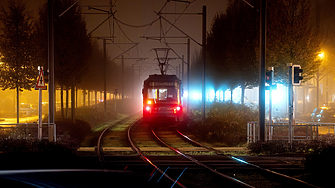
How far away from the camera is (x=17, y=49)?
22812 mm

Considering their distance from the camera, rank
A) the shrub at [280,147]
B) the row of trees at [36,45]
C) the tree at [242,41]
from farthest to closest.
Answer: the tree at [242,41] < the row of trees at [36,45] < the shrub at [280,147]

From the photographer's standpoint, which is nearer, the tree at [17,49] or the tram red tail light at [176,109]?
the tree at [17,49]

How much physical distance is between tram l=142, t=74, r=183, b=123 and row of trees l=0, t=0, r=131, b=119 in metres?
5.18

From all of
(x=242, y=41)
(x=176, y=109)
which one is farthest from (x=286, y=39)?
(x=176, y=109)

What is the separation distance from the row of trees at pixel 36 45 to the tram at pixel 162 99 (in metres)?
5.18

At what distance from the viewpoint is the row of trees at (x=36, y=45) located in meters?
22.7

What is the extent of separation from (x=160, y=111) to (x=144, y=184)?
23.3 m

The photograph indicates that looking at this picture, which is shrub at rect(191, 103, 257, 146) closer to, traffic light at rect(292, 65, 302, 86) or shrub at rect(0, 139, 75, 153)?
traffic light at rect(292, 65, 302, 86)

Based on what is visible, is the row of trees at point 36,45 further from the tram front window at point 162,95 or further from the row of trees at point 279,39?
the row of trees at point 279,39

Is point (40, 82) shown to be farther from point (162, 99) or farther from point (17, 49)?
point (162, 99)

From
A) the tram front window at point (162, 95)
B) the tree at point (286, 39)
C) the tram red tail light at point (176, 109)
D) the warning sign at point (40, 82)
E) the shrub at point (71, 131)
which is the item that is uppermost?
the tree at point (286, 39)

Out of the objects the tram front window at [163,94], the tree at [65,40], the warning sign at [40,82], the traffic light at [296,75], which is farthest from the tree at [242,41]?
the warning sign at [40,82]

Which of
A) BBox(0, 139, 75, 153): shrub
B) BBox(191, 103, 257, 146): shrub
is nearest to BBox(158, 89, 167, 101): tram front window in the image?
BBox(191, 103, 257, 146): shrub

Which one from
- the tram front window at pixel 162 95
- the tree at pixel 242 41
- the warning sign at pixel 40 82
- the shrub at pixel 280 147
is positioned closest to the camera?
the shrub at pixel 280 147
